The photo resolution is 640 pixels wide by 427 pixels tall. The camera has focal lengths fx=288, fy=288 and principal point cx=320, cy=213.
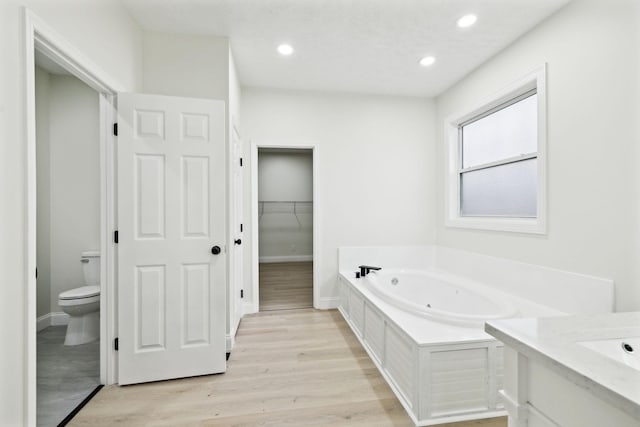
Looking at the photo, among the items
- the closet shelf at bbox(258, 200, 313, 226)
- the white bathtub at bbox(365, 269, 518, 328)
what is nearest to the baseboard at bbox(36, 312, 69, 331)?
the white bathtub at bbox(365, 269, 518, 328)

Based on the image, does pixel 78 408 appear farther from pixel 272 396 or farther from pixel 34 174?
pixel 34 174

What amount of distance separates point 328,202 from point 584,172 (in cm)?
231

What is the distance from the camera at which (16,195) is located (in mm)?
1179

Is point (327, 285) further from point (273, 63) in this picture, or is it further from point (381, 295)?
point (273, 63)

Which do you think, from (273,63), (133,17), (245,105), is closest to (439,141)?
(273,63)

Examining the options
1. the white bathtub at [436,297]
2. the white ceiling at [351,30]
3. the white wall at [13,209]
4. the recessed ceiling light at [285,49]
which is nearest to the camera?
the white wall at [13,209]

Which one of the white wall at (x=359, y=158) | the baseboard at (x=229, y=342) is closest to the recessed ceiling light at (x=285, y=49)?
the white wall at (x=359, y=158)

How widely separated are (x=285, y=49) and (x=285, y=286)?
10.6 feet

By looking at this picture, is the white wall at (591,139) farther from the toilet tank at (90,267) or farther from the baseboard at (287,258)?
the baseboard at (287,258)

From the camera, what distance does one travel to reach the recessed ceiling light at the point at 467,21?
217 centimetres

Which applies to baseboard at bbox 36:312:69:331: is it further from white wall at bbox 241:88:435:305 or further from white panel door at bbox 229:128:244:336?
white wall at bbox 241:88:435:305

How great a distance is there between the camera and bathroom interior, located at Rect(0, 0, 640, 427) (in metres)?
1.19

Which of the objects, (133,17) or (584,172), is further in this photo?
(133,17)

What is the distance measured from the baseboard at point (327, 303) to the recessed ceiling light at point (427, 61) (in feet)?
9.01
